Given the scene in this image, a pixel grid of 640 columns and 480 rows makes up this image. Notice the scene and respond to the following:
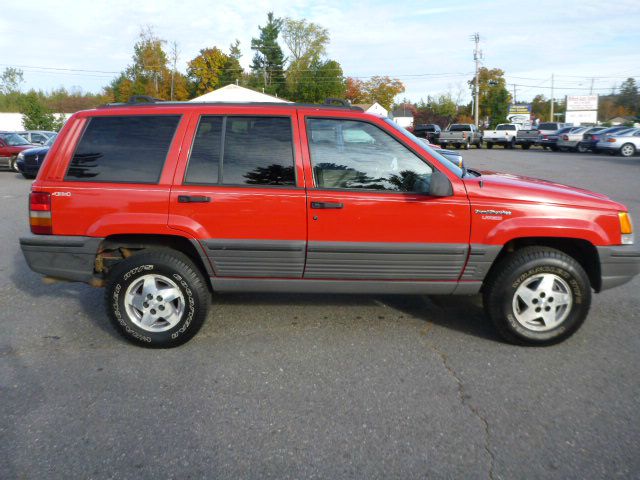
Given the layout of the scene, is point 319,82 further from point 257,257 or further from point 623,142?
point 257,257

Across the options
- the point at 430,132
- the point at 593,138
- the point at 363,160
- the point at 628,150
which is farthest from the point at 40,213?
the point at 430,132

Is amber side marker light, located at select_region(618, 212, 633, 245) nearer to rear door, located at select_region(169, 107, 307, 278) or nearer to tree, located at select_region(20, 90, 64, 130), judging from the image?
rear door, located at select_region(169, 107, 307, 278)

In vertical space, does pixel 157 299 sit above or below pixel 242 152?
below

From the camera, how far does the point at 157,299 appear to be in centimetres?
393

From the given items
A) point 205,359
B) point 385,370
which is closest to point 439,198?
point 385,370

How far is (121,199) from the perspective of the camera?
12.5 ft

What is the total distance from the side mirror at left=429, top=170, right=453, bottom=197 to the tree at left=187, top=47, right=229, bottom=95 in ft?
222

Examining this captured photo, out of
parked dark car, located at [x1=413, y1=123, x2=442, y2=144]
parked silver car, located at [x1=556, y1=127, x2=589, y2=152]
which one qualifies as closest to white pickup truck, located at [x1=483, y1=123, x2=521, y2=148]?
parked dark car, located at [x1=413, y1=123, x2=442, y2=144]

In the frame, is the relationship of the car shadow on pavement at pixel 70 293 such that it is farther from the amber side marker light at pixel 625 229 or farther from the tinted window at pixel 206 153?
the amber side marker light at pixel 625 229

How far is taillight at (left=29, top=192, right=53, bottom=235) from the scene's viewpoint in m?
3.85

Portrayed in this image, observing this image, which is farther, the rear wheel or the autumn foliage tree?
the autumn foliage tree

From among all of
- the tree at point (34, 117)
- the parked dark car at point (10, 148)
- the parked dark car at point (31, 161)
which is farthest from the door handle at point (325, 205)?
the tree at point (34, 117)

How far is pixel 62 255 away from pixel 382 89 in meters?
Answer: 87.0

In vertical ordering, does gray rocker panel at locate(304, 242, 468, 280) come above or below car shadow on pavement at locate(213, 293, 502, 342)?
above
